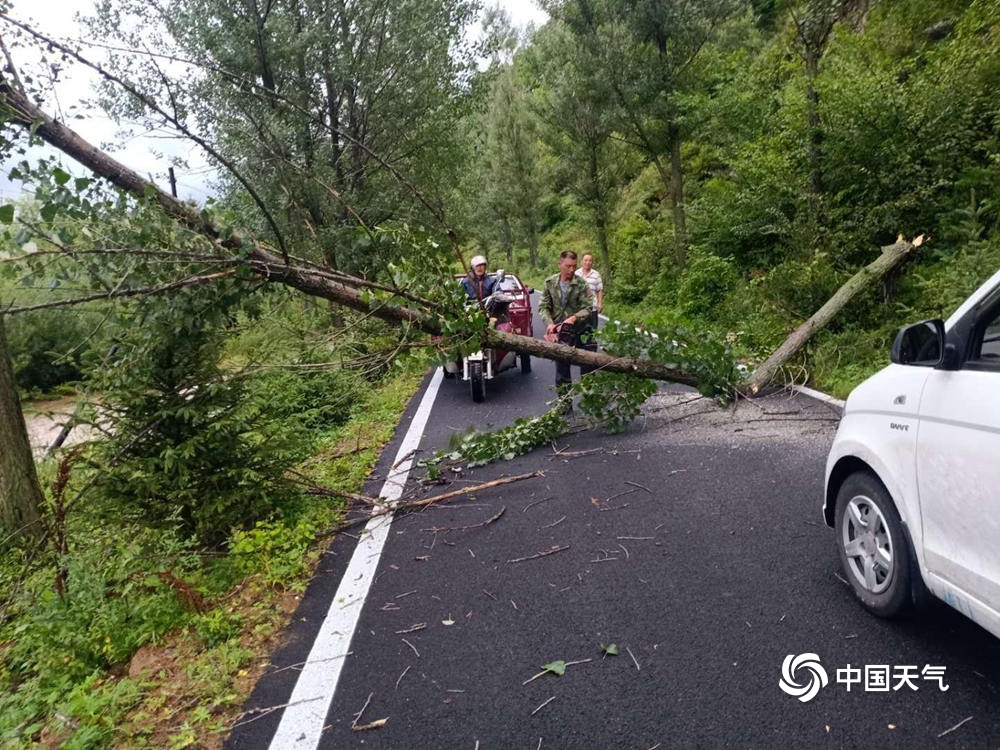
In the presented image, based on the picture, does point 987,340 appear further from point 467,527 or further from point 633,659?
point 467,527

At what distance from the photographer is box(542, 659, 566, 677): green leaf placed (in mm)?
3041

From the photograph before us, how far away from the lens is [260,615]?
13.1 feet

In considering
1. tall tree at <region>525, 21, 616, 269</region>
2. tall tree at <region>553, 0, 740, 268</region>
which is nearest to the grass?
tall tree at <region>553, 0, 740, 268</region>

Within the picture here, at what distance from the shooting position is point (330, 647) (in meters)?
3.52

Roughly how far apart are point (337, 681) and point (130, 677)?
132 cm

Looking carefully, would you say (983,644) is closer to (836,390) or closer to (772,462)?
(772,462)

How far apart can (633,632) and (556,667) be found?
1.57 ft

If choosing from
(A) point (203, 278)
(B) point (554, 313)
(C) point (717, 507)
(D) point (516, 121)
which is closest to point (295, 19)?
(B) point (554, 313)

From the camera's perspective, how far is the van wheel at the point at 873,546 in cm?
289

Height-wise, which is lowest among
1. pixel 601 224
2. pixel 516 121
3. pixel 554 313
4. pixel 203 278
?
pixel 554 313

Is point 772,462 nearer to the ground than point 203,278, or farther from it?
nearer to the ground

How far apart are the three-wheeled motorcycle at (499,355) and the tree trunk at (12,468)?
180 inches

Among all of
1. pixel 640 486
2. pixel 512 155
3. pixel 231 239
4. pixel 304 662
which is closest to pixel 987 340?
pixel 640 486

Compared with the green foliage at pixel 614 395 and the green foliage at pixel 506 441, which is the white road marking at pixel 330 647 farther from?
the green foliage at pixel 614 395
